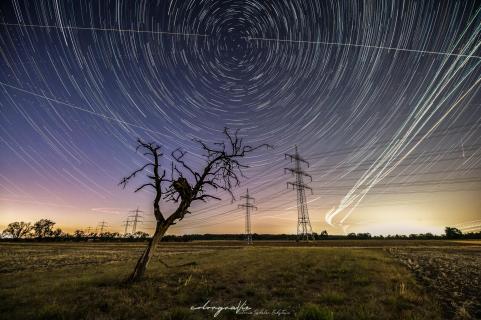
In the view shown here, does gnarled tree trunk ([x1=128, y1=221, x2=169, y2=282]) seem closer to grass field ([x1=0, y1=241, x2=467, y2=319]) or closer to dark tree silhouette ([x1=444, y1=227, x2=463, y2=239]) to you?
grass field ([x1=0, y1=241, x2=467, y2=319])

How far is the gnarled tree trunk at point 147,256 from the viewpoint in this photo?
13695 millimetres

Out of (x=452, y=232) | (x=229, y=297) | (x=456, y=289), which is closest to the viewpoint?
(x=229, y=297)

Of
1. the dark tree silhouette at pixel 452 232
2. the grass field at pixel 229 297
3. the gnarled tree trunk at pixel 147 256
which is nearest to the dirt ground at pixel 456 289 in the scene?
the grass field at pixel 229 297

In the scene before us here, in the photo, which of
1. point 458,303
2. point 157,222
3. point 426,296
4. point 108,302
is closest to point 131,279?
point 157,222

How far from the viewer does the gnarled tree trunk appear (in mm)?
13695

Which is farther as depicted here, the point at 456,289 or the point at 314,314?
the point at 456,289

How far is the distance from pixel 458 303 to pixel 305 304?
5.47 metres

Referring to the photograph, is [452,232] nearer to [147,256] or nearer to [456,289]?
[456,289]

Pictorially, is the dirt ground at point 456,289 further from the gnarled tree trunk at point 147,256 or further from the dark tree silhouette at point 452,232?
the dark tree silhouette at point 452,232

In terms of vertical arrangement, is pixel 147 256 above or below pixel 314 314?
above

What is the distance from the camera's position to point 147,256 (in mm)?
14039

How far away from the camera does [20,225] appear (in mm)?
193250

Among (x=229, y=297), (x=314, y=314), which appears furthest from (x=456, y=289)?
(x=229, y=297)

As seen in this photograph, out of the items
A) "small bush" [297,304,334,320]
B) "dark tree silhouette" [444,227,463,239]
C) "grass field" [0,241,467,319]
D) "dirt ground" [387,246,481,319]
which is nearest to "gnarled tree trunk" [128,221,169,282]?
"grass field" [0,241,467,319]
